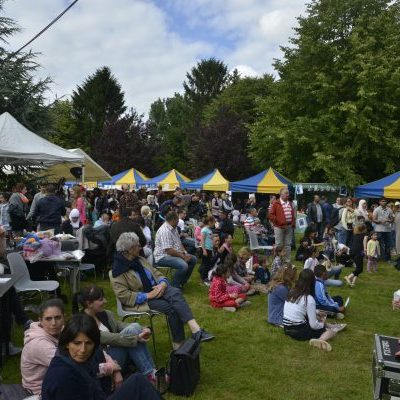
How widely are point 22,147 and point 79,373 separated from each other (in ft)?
21.7

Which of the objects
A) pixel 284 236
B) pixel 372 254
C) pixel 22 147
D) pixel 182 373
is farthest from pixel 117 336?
pixel 372 254

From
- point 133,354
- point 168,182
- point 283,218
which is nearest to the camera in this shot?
point 133,354

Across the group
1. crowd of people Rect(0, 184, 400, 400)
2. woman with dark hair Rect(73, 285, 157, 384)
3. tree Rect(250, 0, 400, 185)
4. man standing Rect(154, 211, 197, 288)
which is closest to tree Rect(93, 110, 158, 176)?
tree Rect(250, 0, 400, 185)

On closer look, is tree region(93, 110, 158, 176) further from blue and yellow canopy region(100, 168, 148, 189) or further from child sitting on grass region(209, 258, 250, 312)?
child sitting on grass region(209, 258, 250, 312)

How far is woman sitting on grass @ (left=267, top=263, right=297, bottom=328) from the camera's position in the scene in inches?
245

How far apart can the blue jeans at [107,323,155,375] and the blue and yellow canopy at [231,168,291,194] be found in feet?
46.9

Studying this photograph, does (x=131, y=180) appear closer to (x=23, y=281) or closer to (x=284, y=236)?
(x=284, y=236)

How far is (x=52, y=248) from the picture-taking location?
6.43 meters

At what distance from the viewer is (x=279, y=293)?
6.21m

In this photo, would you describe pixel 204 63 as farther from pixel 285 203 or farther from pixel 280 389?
pixel 280 389

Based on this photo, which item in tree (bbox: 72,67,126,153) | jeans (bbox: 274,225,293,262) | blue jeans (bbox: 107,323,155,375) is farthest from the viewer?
tree (bbox: 72,67,126,153)

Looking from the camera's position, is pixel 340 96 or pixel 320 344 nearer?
pixel 320 344

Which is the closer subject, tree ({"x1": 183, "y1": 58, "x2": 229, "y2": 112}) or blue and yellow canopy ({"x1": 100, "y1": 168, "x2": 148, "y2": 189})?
blue and yellow canopy ({"x1": 100, "y1": 168, "x2": 148, "y2": 189})

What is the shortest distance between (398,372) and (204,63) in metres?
52.2
